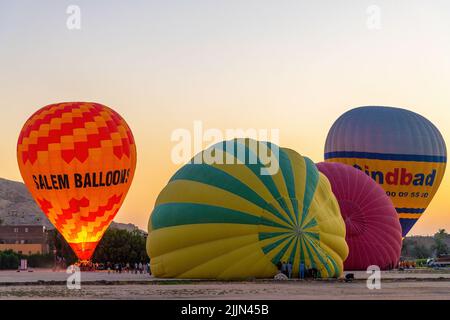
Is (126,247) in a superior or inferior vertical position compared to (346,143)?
inferior

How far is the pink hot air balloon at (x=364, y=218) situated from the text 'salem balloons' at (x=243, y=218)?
252 inches

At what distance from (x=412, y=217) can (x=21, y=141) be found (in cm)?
2344

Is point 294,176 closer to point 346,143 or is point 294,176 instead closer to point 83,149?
point 83,149

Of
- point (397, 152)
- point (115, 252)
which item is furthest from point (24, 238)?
point (397, 152)

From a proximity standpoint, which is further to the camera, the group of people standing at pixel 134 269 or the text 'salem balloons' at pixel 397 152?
the text 'salem balloons' at pixel 397 152

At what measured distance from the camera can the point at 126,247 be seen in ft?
295

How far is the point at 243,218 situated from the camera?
3606 centimetres

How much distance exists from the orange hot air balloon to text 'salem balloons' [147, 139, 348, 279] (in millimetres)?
15405

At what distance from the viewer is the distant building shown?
→ 472ft

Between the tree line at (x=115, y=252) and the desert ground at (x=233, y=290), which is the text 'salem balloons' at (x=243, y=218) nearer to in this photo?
the desert ground at (x=233, y=290)

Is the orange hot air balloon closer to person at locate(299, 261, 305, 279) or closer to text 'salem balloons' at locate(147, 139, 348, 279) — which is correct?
text 'salem balloons' at locate(147, 139, 348, 279)

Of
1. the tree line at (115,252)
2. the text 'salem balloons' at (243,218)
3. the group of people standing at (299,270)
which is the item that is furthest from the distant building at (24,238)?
the group of people standing at (299,270)

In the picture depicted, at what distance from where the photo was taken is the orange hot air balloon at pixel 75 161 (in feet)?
174
